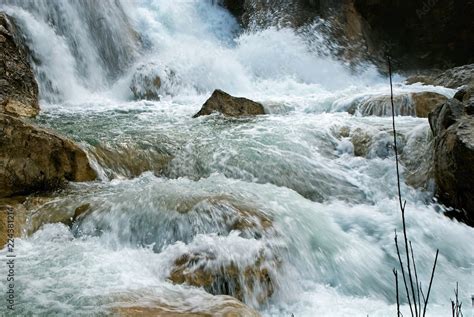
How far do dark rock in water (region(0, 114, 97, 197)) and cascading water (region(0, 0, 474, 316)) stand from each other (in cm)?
22

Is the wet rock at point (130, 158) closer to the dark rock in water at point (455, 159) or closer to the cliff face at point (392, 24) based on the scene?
the dark rock in water at point (455, 159)

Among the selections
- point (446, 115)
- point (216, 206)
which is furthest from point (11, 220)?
point (446, 115)

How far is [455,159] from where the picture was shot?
194 inches

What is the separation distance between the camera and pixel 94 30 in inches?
466

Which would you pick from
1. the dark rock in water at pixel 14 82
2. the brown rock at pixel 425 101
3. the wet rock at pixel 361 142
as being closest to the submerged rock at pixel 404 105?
the brown rock at pixel 425 101

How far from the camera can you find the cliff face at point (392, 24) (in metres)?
15.2

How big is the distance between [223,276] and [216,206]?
0.86 metres

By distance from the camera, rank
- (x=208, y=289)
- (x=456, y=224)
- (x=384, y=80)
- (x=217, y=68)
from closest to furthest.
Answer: (x=208, y=289), (x=456, y=224), (x=217, y=68), (x=384, y=80)

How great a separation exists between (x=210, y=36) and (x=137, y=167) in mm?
11379

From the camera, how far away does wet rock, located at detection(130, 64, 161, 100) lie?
11.6 meters

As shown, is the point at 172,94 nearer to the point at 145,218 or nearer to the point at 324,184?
the point at 324,184

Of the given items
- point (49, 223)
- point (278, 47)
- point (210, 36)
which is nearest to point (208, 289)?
point (49, 223)

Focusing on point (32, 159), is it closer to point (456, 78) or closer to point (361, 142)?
point (361, 142)

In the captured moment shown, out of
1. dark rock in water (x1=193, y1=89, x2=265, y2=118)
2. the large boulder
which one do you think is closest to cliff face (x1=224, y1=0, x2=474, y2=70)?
the large boulder
